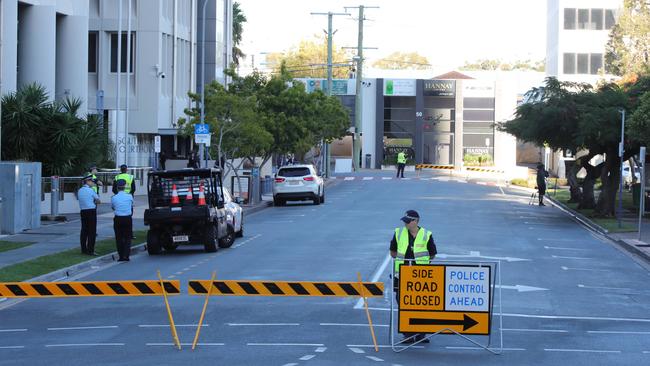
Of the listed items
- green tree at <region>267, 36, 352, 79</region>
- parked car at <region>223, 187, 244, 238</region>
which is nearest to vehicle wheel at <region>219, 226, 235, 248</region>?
parked car at <region>223, 187, 244, 238</region>

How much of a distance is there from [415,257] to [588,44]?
8436cm

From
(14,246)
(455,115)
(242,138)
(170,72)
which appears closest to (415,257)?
(14,246)

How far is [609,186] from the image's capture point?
4178cm

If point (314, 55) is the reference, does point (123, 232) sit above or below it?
below

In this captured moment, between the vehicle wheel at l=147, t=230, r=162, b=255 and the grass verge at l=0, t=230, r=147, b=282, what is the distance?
856 mm

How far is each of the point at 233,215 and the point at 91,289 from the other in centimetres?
1559

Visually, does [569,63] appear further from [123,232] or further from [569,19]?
[123,232]

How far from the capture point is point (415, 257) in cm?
1436

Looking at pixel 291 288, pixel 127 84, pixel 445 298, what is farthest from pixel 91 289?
pixel 127 84

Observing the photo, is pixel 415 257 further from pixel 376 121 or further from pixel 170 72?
pixel 376 121

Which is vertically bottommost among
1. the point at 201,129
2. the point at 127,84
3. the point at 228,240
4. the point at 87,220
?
the point at 228,240

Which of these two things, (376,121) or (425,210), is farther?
(376,121)

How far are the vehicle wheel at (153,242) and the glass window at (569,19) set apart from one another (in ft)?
241

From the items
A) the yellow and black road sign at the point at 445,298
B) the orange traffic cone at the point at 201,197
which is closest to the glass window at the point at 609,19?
the orange traffic cone at the point at 201,197
